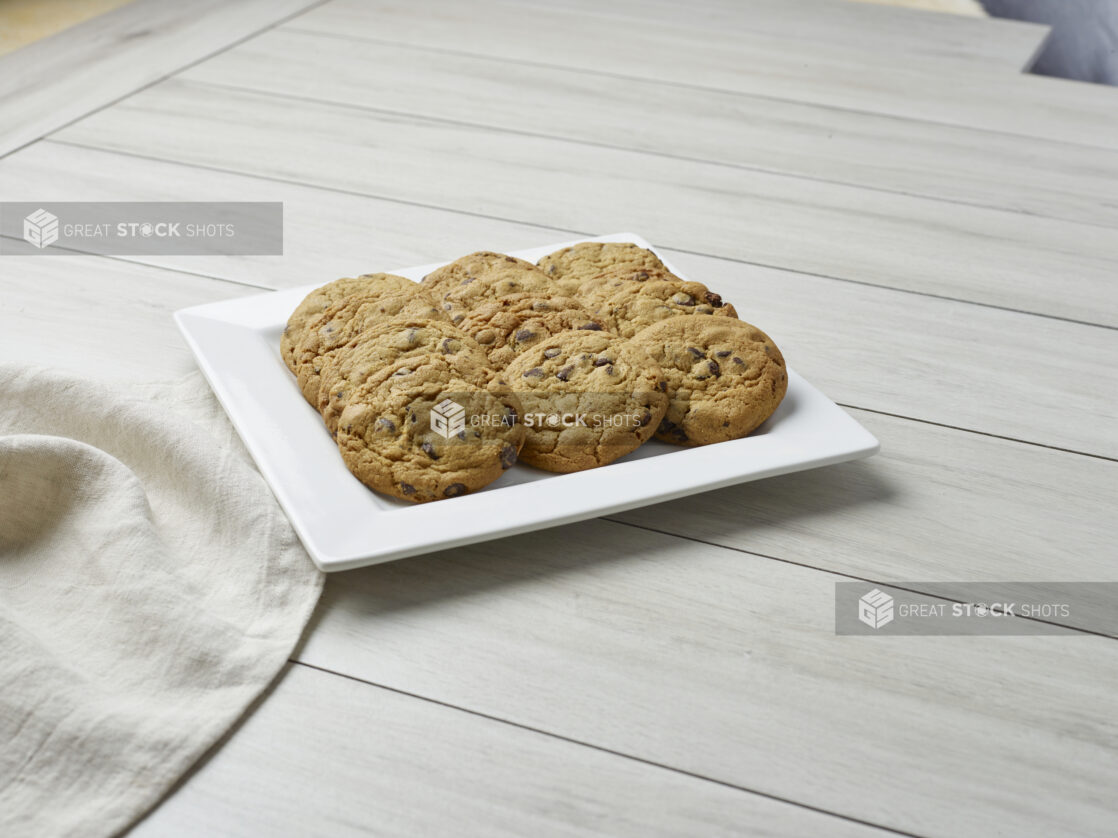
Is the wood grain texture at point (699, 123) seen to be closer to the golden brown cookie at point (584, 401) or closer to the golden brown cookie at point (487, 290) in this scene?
the golden brown cookie at point (487, 290)

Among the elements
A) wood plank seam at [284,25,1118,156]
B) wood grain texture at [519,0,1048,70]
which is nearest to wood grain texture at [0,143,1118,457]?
wood plank seam at [284,25,1118,156]

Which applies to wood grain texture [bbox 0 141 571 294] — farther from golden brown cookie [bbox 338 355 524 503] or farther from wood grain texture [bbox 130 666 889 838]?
wood grain texture [bbox 130 666 889 838]

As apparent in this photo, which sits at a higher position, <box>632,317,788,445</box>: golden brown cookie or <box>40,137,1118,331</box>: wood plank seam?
<box>632,317,788,445</box>: golden brown cookie

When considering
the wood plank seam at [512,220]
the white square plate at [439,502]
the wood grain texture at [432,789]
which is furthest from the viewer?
the wood plank seam at [512,220]

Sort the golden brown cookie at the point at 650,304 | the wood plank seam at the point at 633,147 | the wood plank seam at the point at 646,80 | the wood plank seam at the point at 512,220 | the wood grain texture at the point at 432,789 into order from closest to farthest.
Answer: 1. the wood grain texture at the point at 432,789
2. the golden brown cookie at the point at 650,304
3. the wood plank seam at the point at 512,220
4. the wood plank seam at the point at 633,147
5. the wood plank seam at the point at 646,80

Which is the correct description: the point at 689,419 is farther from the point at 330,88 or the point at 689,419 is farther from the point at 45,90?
the point at 45,90

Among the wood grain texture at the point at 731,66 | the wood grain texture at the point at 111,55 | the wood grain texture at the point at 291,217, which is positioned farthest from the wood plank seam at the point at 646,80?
the wood grain texture at the point at 291,217

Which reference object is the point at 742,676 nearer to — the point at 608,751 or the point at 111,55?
the point at 608,751
